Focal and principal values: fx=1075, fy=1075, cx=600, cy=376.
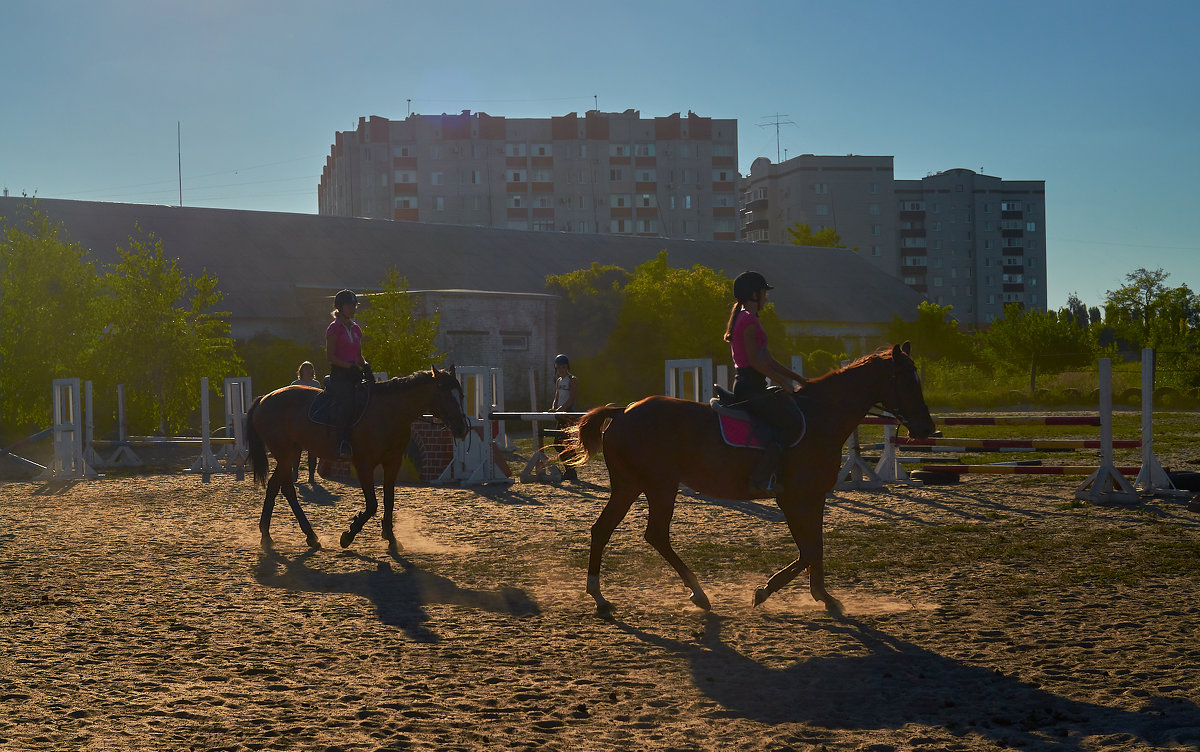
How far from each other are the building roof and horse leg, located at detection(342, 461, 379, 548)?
111 ft

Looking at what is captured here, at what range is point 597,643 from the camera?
6.21 m

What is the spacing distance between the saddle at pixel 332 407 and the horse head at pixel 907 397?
203 inches

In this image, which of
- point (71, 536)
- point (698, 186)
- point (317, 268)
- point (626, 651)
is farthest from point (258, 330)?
point (698, 186)

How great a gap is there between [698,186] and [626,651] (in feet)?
329

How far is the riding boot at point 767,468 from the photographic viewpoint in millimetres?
7051

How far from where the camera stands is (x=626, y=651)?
19.7ft

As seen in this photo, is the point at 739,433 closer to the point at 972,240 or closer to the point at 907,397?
the point at 907,397

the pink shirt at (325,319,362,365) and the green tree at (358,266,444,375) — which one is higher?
the green tree at (358,266,444,375)

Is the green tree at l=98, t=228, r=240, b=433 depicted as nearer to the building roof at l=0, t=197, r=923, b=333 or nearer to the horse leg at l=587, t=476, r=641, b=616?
the building roof at l=0, t=197, r=923, b=333

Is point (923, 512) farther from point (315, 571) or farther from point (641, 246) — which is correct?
point (641, 246)

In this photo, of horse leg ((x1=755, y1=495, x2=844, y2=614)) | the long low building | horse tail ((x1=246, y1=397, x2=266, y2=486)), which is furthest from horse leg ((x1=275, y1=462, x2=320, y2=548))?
the long low building

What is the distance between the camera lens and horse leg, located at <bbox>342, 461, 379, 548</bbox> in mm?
10008

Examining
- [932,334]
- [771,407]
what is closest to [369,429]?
[771,407]

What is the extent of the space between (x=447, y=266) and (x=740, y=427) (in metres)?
47.8
